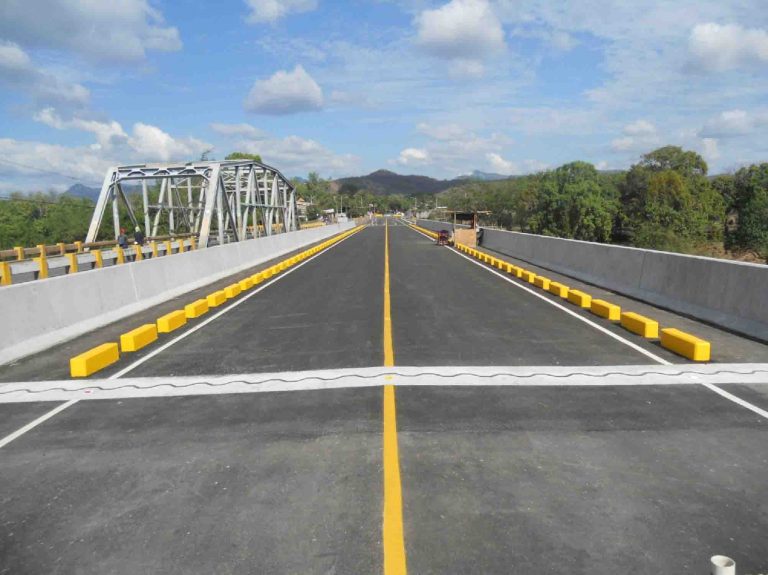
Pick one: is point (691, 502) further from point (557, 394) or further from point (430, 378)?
point (430, 378)

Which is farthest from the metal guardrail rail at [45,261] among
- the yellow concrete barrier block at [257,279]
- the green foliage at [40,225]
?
the green foliage at [40,225]

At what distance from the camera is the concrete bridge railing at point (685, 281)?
979 cm

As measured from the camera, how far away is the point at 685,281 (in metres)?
12.1

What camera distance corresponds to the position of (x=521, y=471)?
4703 millimetres

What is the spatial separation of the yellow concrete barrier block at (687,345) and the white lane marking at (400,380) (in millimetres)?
359

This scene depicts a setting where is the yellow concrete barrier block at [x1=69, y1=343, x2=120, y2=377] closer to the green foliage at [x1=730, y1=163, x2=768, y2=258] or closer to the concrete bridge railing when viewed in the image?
the concrete bridge railing

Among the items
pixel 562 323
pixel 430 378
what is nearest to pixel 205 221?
pixel 562 323

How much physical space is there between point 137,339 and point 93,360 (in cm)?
139

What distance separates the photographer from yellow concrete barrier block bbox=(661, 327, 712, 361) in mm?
8203

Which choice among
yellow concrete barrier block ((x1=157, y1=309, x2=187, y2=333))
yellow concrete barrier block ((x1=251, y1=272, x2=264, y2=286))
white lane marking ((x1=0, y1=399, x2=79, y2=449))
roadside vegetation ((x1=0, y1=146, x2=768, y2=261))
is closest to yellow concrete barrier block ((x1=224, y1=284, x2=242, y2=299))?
yellow concrete barrier block ((x1=251, y1=272, x2=264, y2=286))

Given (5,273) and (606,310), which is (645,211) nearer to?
(606,310)

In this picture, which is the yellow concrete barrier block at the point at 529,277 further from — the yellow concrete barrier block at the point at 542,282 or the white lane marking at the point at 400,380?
the white lane marking at the point at 400,380

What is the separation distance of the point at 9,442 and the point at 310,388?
10.4 feet

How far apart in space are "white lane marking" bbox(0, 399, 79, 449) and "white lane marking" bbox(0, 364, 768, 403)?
24 centimetres
